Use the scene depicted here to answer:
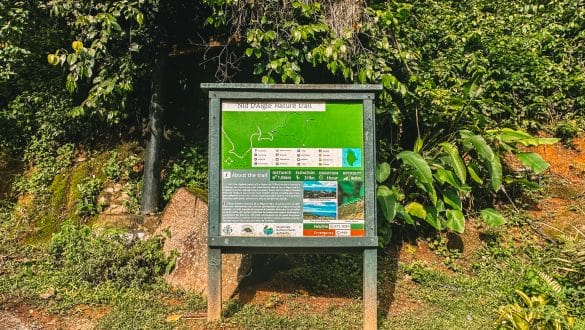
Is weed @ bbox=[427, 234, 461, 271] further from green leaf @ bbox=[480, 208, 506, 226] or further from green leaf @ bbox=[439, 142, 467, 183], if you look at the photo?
green leaf @ bbox=[439, 142, 467, 183]

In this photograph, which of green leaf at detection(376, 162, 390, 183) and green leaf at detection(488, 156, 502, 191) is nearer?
green leaf at detection(376, 162, 390, 183)

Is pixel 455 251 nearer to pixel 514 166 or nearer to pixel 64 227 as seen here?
pixel 514 166

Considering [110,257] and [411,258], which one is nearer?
[110,257]

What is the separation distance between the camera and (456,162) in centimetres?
564

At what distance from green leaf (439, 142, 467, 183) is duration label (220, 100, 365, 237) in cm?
175

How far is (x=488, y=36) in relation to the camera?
719cm

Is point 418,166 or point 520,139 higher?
point 520,139

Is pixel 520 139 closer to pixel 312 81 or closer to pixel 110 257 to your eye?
pixel 312 81

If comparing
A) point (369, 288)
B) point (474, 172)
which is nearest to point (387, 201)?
point (474, 172)

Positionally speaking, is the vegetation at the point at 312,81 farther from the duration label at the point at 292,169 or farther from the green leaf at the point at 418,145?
the duration label at the point at 292,169

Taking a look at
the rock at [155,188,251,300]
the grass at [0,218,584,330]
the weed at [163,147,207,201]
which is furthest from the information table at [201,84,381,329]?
the weed at [163,147,207,201]

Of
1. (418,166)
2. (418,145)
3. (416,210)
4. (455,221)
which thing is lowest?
(455,221)

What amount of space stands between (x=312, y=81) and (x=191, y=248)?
2.51 m

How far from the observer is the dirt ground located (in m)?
4.46
